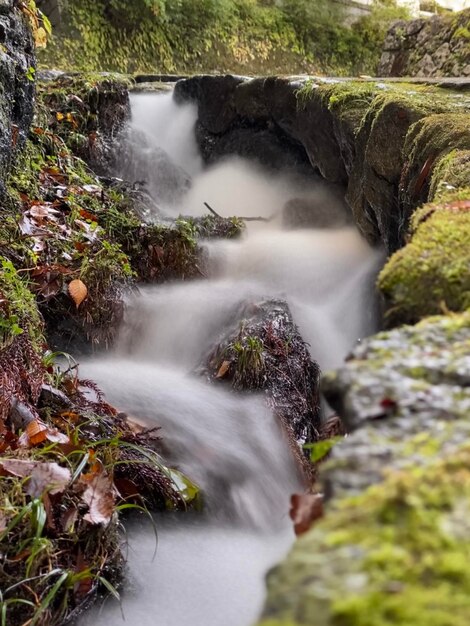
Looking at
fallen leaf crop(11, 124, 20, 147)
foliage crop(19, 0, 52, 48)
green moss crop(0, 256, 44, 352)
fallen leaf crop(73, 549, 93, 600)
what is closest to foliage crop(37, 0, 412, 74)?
foliage crop(19, 0, 52, 48)

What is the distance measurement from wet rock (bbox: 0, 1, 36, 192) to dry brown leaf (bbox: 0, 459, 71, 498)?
235 cm

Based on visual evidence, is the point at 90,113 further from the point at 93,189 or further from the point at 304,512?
the point at 304,512

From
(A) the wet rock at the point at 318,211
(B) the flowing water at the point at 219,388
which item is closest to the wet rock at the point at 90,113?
(B) the flowing water at the point at 219,388

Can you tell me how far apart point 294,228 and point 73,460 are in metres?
4.19

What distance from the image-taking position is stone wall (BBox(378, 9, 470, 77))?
8469mm

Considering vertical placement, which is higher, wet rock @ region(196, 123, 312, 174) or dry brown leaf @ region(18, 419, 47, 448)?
wet rock @ region(196, 123, 312, 174)

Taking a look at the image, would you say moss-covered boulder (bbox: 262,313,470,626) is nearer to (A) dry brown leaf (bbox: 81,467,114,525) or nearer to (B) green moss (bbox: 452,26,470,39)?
(A) dry brown leaf (bbox: 81,467,114,525)

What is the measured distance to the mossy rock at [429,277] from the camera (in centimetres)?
130

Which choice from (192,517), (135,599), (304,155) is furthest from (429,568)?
(304,155)

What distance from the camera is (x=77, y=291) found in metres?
3.80

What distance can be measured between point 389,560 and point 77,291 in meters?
3.46

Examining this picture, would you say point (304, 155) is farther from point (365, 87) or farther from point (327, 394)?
point (327, 394)

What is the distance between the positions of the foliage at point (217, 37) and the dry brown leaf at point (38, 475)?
31.7ft

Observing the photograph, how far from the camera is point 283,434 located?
3436 millimetres
